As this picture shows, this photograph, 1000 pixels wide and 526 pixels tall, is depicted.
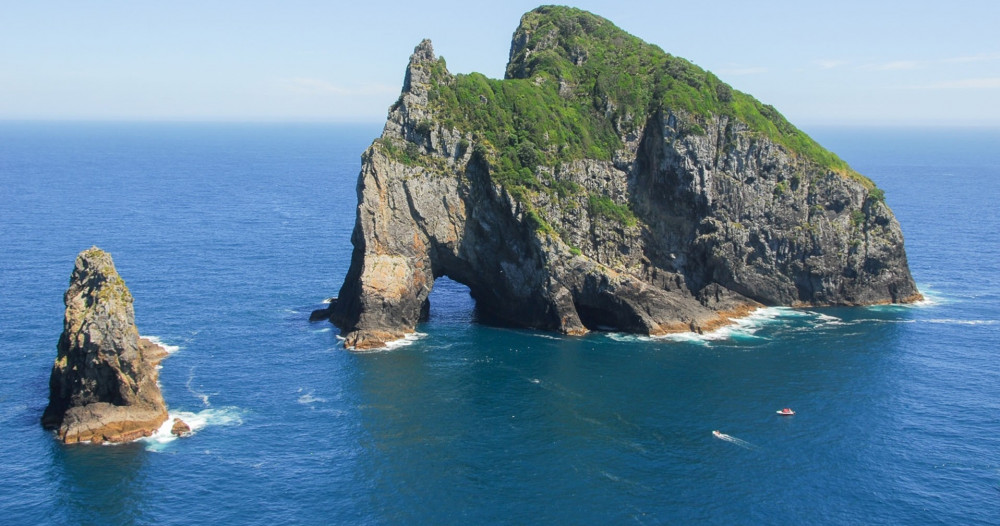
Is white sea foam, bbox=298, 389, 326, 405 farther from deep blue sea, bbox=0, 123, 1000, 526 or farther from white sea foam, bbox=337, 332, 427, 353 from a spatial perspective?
white sea foam, bbox=337, 332, 427, 353

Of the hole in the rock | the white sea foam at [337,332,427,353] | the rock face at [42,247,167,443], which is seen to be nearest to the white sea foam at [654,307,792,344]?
the hole in the rock

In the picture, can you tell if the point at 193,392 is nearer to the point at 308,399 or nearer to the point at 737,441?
the point at 308,399

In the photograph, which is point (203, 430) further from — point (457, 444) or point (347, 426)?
point (457, 444)

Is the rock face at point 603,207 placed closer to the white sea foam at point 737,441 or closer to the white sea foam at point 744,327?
the white sea foam at point 744,327

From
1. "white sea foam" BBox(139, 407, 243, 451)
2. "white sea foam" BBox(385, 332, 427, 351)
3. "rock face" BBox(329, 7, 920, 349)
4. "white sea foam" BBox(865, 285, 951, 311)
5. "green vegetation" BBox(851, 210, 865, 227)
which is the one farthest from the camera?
"green vegetation" BBox(851, 210, 865, 227)

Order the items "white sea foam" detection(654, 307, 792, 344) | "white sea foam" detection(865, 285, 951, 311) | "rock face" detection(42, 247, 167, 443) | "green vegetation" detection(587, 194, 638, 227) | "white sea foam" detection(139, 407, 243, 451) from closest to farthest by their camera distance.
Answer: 1. "white sea foam" detection(139, 407, 243, 451)
2. "rock face" detection(42, 247, 167, 443)
3. "white sea foam" detection(654, 307, 792, 344)
4. "green vegetation" detection(587, 194, 638, 227)
5. "white sea foam" detection(865, 285, 951, 311)

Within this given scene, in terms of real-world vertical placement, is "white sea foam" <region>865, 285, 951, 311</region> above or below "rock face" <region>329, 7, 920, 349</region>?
below

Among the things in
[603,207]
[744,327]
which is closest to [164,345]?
[603,207]

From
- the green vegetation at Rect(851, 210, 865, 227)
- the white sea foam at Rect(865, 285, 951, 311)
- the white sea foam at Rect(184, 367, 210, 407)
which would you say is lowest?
the white sea foam at Rect(184, 367, 210, 407)
